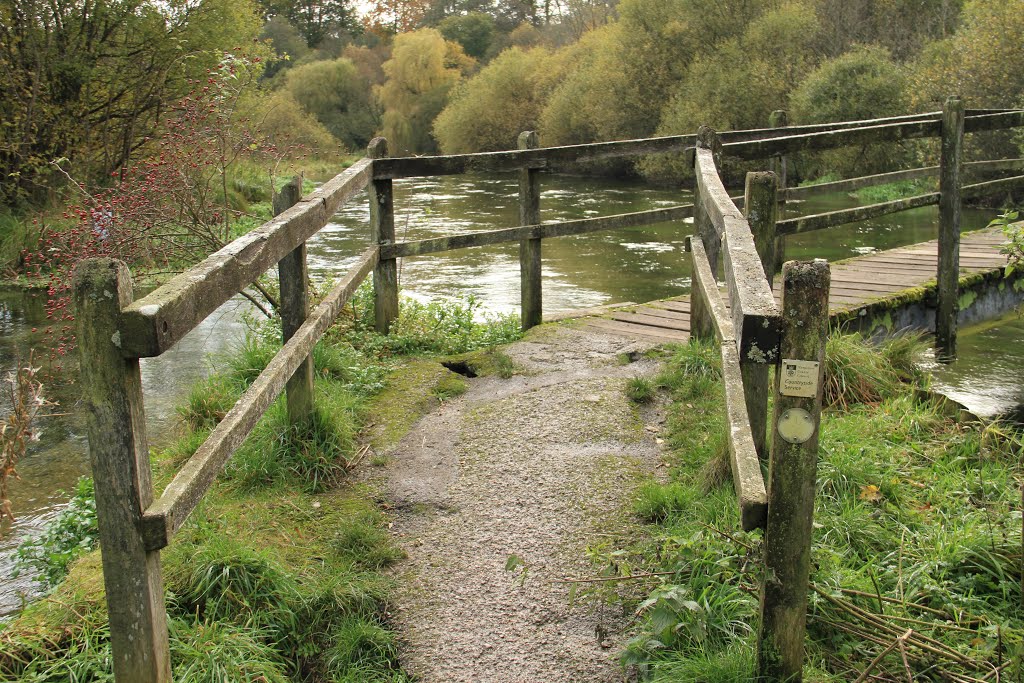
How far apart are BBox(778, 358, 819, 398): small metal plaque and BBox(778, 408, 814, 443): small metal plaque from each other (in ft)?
0.17

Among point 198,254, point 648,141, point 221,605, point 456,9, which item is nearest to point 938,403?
point 648,141

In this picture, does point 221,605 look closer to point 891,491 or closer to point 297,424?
point 297,424

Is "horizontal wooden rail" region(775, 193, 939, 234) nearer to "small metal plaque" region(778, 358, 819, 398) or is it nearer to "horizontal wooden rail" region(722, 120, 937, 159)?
"horizontal wooden rail" region(722, 120, 937, 159)

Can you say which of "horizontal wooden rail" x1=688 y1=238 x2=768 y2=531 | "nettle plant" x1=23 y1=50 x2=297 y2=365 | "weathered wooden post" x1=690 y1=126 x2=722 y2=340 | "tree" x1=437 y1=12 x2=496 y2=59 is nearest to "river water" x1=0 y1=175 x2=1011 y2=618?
"nettle plant" x1=23 y1=50 x2=297 y2=365

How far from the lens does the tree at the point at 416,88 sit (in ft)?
163

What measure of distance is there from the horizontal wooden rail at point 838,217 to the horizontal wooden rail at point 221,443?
2841 millimetres

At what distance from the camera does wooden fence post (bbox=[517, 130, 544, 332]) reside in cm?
668

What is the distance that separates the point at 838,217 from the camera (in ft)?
23.6

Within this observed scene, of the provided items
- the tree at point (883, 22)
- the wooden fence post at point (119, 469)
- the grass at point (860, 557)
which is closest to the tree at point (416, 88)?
the tree at point (883, 22)

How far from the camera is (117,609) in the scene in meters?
2.37

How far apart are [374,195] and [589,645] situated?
12.3 feet

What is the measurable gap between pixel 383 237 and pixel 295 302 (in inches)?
80.1

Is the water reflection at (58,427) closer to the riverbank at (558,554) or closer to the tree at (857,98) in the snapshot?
the riverbank at (558,554)

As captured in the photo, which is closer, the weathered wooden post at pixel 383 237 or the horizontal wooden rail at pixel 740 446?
the horizontal wooden rail at pixel 740 446
